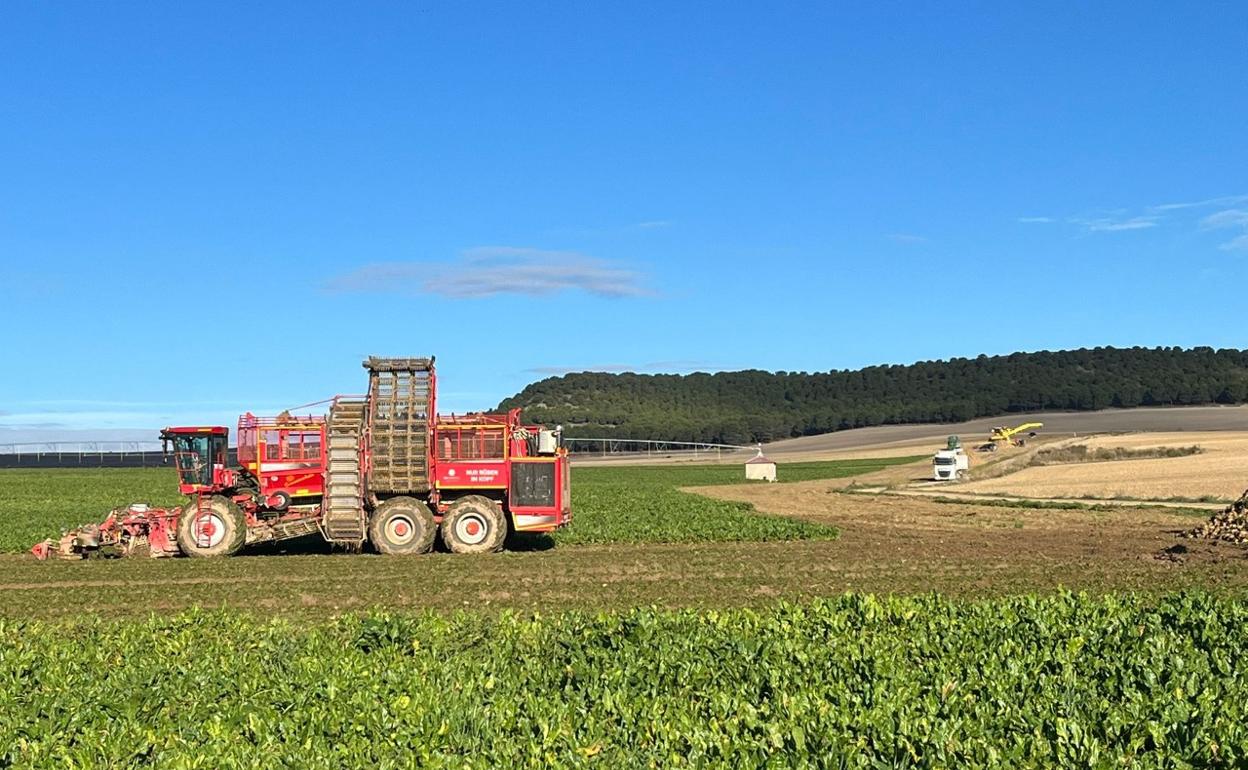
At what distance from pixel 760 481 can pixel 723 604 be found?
48.2 metres

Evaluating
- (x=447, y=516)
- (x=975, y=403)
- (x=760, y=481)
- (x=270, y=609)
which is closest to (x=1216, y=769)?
(x=270, y=609)

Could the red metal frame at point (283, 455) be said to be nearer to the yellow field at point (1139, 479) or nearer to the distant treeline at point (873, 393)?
the yellow field at point (1139, 479)

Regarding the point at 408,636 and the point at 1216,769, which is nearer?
the point at 1216,769

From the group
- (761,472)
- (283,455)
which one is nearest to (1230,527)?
(283,455)

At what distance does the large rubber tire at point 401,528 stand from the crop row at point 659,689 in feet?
40.5

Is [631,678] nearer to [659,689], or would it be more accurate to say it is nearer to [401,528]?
[659,689]

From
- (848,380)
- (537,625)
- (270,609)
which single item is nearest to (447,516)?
(270,609)

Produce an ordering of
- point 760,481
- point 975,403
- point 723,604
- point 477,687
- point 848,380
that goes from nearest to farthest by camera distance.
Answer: point 477,687
point 723,604
point 760,481
point 975,403
point 848,380

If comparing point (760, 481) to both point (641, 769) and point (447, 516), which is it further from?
point (641, 769)

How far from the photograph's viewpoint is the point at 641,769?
7.22m

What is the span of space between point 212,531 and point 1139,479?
40.9 metres

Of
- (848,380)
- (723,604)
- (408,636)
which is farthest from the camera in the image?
(848,380)

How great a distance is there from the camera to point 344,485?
83.0 ft

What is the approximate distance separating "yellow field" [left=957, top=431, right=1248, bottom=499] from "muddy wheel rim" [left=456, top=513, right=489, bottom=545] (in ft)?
93.2
